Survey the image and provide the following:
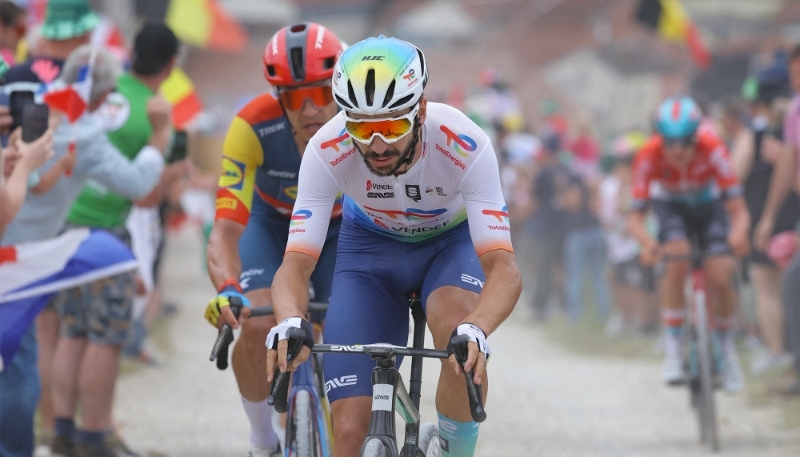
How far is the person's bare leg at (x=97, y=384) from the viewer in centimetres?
663

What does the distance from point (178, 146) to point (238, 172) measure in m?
1.93

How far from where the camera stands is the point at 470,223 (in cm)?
446

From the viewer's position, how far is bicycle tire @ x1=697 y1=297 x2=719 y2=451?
791cm

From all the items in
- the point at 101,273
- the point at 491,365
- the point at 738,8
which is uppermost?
the point at 738,8

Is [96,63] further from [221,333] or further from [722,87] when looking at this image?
[722,87]

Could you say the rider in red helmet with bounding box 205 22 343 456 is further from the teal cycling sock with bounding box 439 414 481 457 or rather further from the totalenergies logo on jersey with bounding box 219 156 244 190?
the teal cycling sock with bounding box 439 414 481 457

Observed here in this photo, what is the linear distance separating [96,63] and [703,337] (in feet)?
14.5

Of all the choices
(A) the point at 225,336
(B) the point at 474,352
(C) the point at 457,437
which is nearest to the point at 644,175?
(C) the point at 457,437

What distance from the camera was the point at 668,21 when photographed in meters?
16.0

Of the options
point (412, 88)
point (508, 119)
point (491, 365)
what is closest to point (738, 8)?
point (508, 119)

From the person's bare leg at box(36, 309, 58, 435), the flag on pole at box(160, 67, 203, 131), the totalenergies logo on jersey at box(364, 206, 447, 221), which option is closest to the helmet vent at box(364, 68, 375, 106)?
the totalenergies logo on jersey at box(364, 206, 447, 221)

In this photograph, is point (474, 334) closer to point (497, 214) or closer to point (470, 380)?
point (470, 380)

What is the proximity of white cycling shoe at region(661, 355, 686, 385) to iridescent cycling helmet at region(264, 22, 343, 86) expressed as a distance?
4163 millimetres

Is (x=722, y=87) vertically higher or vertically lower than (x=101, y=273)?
higher
